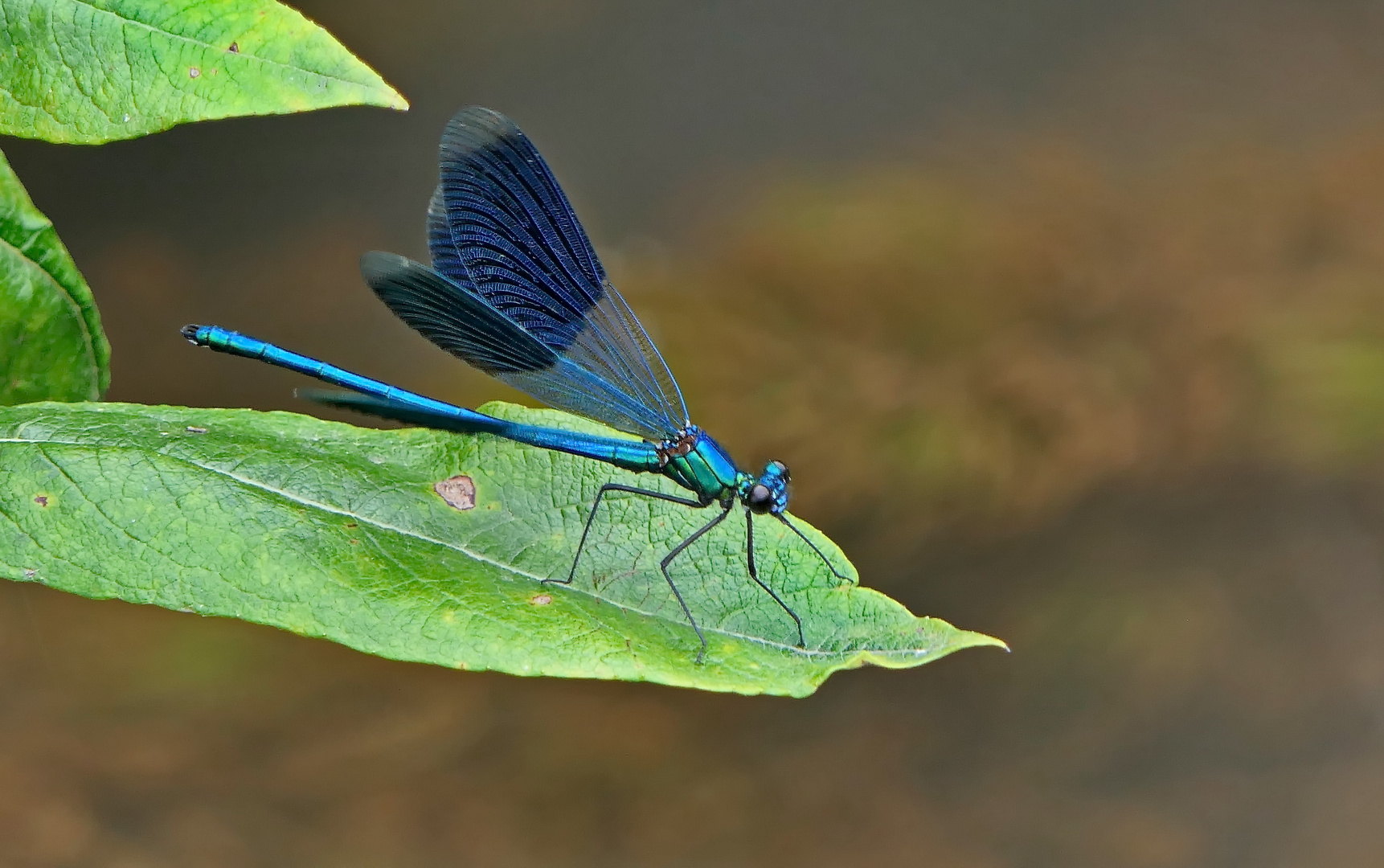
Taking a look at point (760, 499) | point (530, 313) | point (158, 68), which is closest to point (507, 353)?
point (530, 313)

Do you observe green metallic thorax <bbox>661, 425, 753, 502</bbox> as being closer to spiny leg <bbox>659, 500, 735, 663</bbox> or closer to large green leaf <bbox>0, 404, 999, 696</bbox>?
spiny leg <bbox>659, 500, 735, 663</bbox>

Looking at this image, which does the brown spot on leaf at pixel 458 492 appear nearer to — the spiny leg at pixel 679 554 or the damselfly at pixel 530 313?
the spiny leg at pixel 679 554

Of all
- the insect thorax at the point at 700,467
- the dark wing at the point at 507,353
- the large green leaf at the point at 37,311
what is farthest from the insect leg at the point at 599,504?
the large green leaf at the point at 37,311

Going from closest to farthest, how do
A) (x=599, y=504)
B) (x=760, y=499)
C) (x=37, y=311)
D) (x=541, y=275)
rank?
(x=37, y=311), (x=599, y=504), (x=760, y=499), (x=541, y=275)

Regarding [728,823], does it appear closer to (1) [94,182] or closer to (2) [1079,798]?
(2) [1079,798]

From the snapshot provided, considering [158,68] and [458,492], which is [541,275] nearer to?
[458,492]

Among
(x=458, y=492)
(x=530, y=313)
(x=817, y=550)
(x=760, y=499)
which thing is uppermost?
(x=530, y=313)
